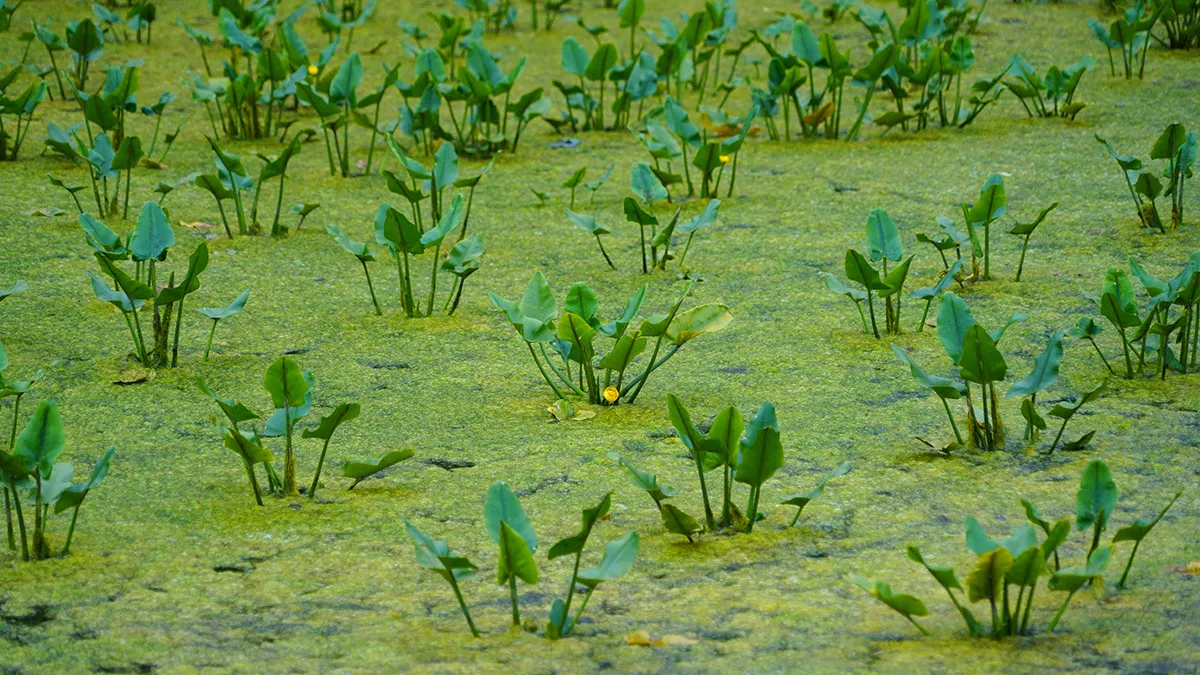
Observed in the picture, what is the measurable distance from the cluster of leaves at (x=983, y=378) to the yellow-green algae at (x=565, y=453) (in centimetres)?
4

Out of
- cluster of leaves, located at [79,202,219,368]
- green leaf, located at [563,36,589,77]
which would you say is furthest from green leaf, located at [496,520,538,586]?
green leaf, located at [563,36,589,77]

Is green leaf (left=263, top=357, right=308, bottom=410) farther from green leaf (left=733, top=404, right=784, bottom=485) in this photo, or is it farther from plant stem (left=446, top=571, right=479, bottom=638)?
green leaf (left=733, top=404, right=784, bottom=485)

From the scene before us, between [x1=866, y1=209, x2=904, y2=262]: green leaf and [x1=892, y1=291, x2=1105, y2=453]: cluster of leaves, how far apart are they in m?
0.58

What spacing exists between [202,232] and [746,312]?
150cm

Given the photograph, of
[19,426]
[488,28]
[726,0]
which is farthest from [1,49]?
[19,426]

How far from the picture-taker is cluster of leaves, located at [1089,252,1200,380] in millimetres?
2193

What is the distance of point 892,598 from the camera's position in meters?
1.40

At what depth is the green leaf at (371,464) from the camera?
189 centimetres

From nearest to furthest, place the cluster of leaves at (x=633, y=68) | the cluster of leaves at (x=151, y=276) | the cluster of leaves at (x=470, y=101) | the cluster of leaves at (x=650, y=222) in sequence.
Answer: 1. the cluster of leaves at (x=151, y=276)
2. the cluster of leaves at (x=650, y=222)
3. the cluster of leaves at (x=470, y=101)
4. the cluster of leaves at (x=633, y=68)

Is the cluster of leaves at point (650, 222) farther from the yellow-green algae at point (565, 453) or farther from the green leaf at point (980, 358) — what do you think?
the green leaf at point (980, 358)

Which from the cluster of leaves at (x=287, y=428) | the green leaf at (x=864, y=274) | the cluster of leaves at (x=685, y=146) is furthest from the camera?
the cluster of leaves at (x=685, y=146)

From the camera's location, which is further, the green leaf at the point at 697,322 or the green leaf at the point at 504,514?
the green leaf at the point at 697,322

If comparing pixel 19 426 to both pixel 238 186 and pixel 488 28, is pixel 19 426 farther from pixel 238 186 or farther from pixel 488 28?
pixel 488 28

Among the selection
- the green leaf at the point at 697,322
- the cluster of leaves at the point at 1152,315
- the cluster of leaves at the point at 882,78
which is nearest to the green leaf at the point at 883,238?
the cluster of leaves at the point at 1152,315
